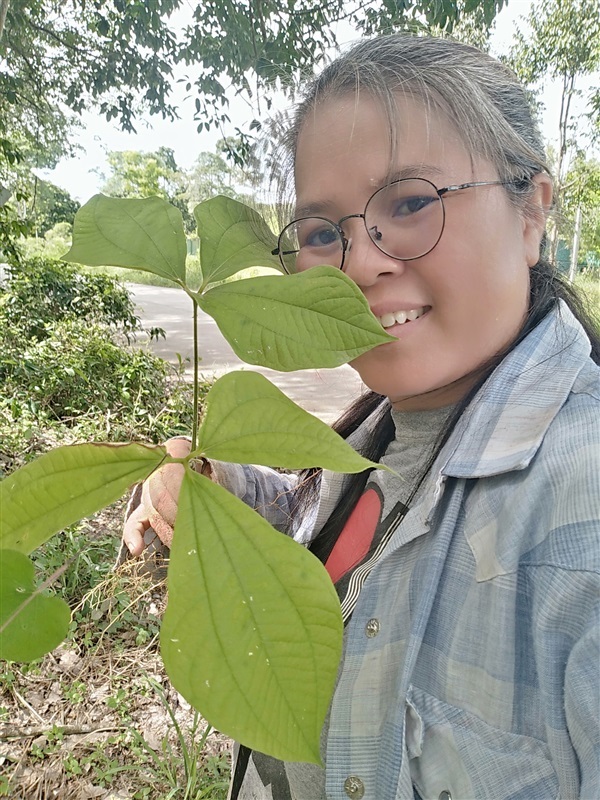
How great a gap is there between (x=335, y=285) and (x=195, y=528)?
129 millimetres

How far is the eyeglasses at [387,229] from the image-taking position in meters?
0.47

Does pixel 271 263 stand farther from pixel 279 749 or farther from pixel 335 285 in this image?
pixel 279 749

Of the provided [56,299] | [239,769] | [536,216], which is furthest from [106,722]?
[56,299]

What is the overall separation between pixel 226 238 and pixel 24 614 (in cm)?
25

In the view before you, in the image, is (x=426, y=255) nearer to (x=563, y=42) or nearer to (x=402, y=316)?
(x=402, y=316)

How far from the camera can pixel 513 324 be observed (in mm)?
583

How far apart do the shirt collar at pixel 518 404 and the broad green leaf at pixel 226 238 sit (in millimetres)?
266

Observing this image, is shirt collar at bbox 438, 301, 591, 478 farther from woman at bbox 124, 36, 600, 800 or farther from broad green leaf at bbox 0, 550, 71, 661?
broad green leaf at bbox 0, 550, 71, 661

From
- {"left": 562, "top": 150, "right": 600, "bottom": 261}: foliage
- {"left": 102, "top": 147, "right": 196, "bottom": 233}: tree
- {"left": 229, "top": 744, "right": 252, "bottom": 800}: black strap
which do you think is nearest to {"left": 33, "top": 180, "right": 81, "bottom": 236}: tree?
{"left": 102, "top": 147, "right": 196, "bottom": 233}: tree

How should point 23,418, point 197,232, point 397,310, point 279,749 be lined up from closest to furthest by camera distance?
point 279,749
point 197,232
point 397,310
point 23,418

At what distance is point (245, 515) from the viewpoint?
230mm

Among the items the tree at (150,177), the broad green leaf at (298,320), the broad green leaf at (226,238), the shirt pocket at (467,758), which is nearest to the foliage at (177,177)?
the tree at (150,177)

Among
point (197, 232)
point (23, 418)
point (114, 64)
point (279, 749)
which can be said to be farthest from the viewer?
point (23, 418)

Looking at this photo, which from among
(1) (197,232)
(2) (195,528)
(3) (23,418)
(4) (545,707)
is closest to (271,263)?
(1) (197,232)
